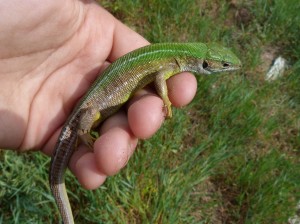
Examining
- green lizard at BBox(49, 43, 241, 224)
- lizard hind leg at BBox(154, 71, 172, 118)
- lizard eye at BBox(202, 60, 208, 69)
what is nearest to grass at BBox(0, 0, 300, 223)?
green lizard at BBox(49, 43, 241, 224)

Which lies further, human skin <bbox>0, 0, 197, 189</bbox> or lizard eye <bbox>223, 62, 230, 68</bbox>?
lizard eye <bbox>223, 62, 230, 68</bbox>

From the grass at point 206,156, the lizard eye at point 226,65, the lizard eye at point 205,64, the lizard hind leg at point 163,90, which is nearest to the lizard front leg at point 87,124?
the lizard hind leg at point 163,90

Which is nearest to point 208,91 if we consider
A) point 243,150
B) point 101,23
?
point 243,150

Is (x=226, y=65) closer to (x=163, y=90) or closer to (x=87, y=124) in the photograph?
(x=163, y=90)

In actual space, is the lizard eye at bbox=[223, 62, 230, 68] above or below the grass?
above

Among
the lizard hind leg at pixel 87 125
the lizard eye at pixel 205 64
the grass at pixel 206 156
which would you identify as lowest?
the grass at pixel 206 156

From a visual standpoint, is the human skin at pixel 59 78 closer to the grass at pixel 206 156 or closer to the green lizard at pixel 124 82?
the green lizard at pixel 124 82

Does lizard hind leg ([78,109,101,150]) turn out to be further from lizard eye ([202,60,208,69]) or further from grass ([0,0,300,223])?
lizard eye ([202,60,208,69])
